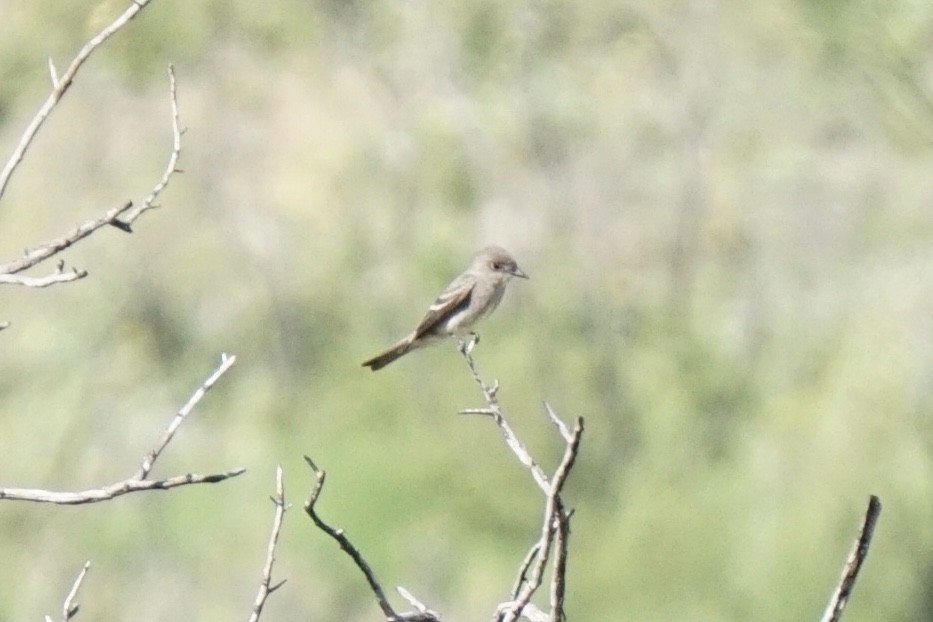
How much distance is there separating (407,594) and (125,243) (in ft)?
27.7

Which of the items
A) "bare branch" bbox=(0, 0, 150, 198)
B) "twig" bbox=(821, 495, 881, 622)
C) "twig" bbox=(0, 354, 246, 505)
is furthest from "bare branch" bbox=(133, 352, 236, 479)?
"twig" bbox=(821, 495, 881, 622)

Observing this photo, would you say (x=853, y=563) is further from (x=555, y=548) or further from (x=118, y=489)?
(x=118, y=489)

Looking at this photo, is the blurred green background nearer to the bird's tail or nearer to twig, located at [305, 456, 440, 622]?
the bird's tail

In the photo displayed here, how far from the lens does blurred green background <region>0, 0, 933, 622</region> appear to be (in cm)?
932

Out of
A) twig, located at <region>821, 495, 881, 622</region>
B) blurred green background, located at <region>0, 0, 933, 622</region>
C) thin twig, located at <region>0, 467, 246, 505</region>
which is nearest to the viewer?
twig, located at <region>821, 495, 881, 622</region>

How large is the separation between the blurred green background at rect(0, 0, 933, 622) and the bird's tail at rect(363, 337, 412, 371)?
5.04ft

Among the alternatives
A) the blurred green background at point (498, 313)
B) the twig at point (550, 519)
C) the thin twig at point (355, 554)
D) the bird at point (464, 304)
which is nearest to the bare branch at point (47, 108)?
the thin twig at point (355, 554)

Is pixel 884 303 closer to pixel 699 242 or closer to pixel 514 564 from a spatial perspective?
pixel 699 242

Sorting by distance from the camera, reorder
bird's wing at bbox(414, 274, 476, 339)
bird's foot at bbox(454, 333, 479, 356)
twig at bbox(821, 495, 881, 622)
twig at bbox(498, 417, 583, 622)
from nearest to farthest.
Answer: twig at bbox(821, 495, 881, 622) < twig at bbox(498, 417, 583, 622) < bird's foot at bbox(454, 333, 479, 356) < bird's wing at bbox(414, 274, 476, 339)

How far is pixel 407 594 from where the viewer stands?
2.80 meters

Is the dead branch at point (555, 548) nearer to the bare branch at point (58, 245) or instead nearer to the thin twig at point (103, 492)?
the thin twig at point (103, 492)

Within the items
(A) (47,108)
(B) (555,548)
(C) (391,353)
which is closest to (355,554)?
(B) (555,548)

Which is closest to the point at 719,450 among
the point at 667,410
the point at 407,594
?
the point at 667,410

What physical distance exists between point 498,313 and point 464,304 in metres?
2.38
